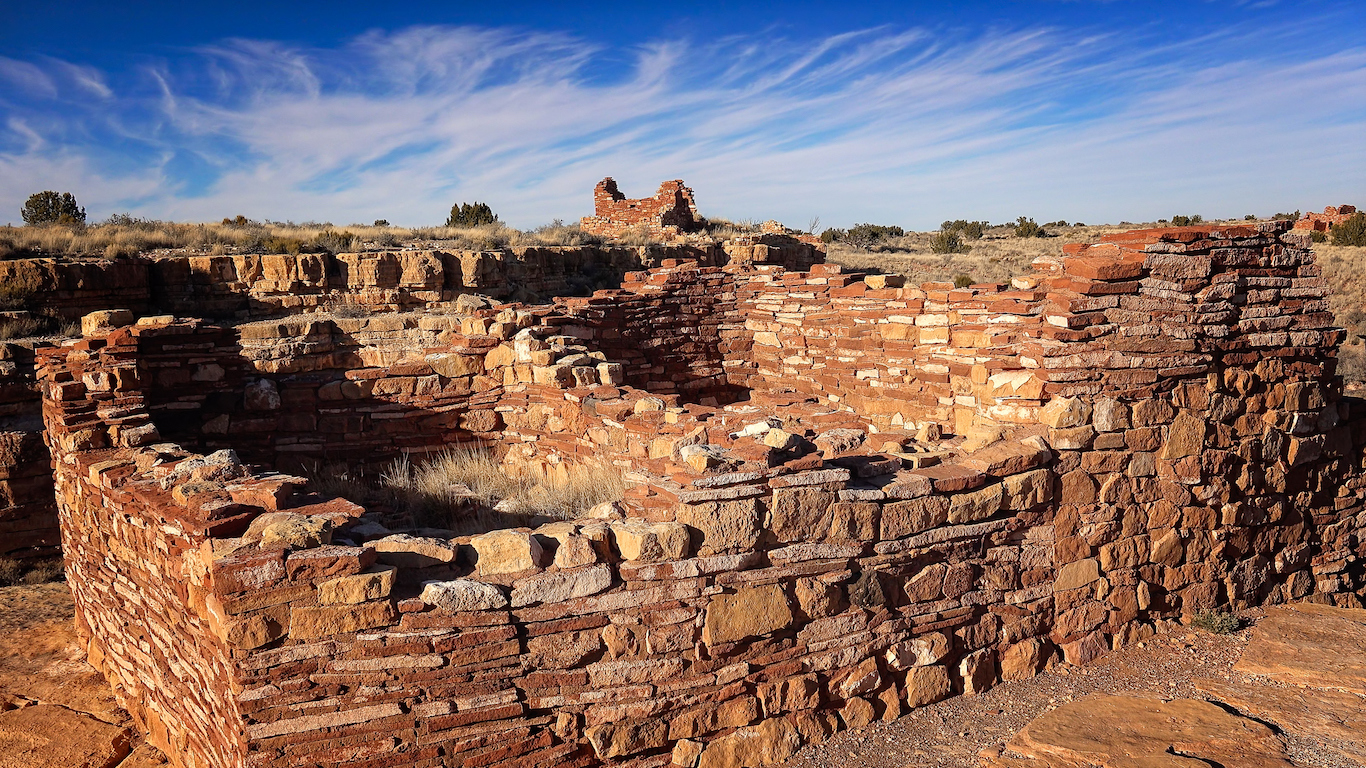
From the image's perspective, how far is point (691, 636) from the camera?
3781mm

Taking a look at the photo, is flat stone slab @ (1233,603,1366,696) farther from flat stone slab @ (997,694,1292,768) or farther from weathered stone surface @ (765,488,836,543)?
weathered stone surface @ (765,488,836,543)

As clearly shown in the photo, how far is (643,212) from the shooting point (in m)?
25.1

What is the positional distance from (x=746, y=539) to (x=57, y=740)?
4792 millimetres

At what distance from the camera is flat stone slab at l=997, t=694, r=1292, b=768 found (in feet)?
11.8

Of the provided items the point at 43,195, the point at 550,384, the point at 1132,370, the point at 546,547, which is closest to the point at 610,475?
the point at 550,384

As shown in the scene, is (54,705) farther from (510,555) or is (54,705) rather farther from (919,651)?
(919,651)

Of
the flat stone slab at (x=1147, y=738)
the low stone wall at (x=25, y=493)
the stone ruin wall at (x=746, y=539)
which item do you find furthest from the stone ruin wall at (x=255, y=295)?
the flat stone slab at (x=1147, y=738)

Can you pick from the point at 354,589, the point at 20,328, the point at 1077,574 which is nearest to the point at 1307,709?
the point at 1077,574

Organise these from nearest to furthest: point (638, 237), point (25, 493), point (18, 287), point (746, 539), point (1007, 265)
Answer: point (746, 539), point (25, 493), point (18, 287), point (638, 237), point (1007, 265)

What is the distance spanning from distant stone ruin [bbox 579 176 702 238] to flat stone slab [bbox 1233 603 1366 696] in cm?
2006

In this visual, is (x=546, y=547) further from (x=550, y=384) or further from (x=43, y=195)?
(x=43, y=195)

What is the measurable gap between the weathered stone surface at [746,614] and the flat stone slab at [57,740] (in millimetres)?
4075

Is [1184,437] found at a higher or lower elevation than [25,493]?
higher

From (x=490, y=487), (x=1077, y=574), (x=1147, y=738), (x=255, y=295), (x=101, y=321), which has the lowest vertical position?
(x=1147, y=738)
